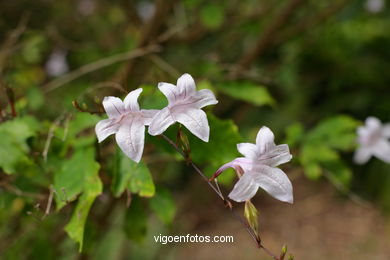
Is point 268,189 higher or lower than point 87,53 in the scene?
lower

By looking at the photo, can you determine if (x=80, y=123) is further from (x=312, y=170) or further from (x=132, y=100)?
(x=312, y=170)

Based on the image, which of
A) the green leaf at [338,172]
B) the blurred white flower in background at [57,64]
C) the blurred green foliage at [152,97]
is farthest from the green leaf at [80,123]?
the blurred white flower in background at [57,64]

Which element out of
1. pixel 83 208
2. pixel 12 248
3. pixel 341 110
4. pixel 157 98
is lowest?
pixel 83 208

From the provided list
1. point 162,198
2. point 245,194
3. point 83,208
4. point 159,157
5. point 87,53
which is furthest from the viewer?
point 87,53

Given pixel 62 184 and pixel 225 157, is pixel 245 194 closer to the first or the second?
pixel 225 157

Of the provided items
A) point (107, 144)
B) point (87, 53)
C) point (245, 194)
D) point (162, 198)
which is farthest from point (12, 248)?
point (87, 53)

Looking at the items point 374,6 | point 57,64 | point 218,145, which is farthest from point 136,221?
point 374,6

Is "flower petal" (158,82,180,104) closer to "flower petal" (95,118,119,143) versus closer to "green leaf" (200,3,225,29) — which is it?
"flower petal" (95,118,119,143)
